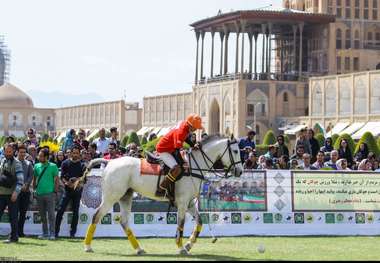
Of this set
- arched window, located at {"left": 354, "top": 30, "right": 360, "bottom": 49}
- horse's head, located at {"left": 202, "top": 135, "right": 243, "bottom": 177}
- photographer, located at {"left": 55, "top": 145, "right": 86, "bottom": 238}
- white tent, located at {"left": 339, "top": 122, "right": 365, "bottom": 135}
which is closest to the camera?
horse's head, located at {"left": 202, "top": 135, "right": 243, "bottom": 177}

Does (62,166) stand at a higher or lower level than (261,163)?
lower

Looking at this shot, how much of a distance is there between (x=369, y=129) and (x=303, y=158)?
49.0m

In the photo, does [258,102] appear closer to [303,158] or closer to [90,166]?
[303,158]

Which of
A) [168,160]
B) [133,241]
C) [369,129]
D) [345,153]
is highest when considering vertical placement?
[369,129]

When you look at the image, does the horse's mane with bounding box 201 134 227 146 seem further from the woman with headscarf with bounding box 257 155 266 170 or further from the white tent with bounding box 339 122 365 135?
the white tent with bounding box 339 122 365 135

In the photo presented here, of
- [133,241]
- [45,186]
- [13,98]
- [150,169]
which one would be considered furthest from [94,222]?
[13,98]

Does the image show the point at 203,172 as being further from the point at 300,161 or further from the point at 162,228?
the point at 300,161

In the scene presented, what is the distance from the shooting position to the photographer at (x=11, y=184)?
16781 millimetres

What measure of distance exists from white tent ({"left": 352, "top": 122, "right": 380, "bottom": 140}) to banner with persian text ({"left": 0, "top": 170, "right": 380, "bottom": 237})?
4759 cm

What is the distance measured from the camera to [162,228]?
19172mm

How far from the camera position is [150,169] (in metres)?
15.3

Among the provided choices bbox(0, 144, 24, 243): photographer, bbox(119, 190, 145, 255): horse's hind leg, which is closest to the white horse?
bbox(119, 190, 145, 255): horse's hind leg

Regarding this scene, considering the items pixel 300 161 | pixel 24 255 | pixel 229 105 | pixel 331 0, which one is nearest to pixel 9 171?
pixel 24 255

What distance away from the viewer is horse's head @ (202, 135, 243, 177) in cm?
1548
